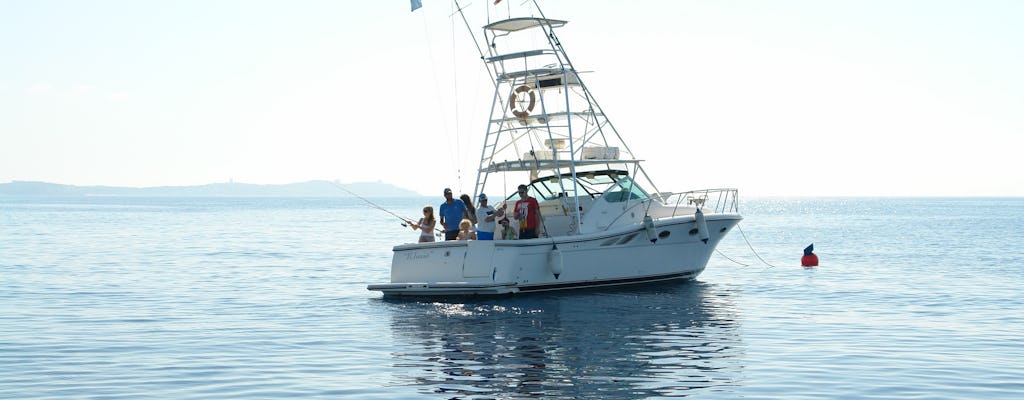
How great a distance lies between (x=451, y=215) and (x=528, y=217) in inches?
58.1

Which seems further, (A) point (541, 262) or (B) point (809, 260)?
(B) point (809, 260)

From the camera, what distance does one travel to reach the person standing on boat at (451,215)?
2027 cm

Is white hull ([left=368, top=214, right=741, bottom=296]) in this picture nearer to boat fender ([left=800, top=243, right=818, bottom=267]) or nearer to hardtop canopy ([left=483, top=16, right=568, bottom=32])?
hardtop canopy ([left=483, top=16, right=568, bottom=32])

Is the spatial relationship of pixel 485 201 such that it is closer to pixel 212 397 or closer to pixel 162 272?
pixel 212 397

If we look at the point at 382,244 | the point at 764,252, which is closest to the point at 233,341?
the point at 764,252

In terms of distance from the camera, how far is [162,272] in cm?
2933

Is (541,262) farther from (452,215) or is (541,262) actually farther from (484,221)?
(452,215)

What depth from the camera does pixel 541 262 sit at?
19.8m

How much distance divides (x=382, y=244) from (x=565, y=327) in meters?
31.9

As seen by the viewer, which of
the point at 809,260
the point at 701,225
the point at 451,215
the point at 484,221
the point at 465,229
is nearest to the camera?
the point at 465,229

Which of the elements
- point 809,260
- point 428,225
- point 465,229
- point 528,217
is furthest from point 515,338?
point 809,260

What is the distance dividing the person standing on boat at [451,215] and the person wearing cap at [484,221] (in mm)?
386

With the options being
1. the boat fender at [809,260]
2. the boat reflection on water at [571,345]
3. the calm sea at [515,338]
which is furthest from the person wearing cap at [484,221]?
the boat fender at [809,260]

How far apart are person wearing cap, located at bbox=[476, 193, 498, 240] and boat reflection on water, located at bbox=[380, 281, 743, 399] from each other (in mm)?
1366
